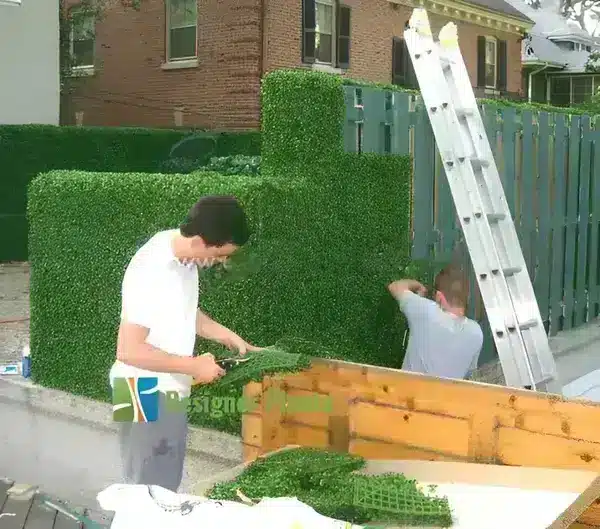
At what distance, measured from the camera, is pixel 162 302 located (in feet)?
10.7

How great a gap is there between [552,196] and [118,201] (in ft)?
15.5

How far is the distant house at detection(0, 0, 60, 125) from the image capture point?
1573 cm

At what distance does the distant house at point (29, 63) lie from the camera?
1573 centimetres

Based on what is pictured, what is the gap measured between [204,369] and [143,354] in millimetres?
250

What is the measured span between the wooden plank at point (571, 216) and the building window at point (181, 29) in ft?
35.6

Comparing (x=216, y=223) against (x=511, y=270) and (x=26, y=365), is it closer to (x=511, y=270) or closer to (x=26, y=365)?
(x=511, y=270)

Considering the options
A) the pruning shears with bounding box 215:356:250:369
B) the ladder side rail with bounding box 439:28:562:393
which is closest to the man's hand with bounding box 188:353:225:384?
the pruning shears with bounding box 215:356:250:369

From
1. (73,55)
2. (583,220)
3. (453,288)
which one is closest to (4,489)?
(453,288)

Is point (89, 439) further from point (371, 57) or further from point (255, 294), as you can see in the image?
point (371, 57)

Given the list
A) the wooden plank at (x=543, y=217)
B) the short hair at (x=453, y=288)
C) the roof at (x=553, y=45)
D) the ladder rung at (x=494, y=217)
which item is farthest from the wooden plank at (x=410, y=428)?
the roof at (x=553, y=45)

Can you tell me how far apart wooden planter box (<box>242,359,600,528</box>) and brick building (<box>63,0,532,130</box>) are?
1412cm

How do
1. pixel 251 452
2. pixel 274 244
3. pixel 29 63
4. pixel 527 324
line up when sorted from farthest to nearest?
1. pixel 29 63
2. pixel 527 324
3. pixel 274 244
4. pixel 251 452

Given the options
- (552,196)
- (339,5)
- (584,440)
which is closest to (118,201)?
(584,440)

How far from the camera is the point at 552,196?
29.4 ft
